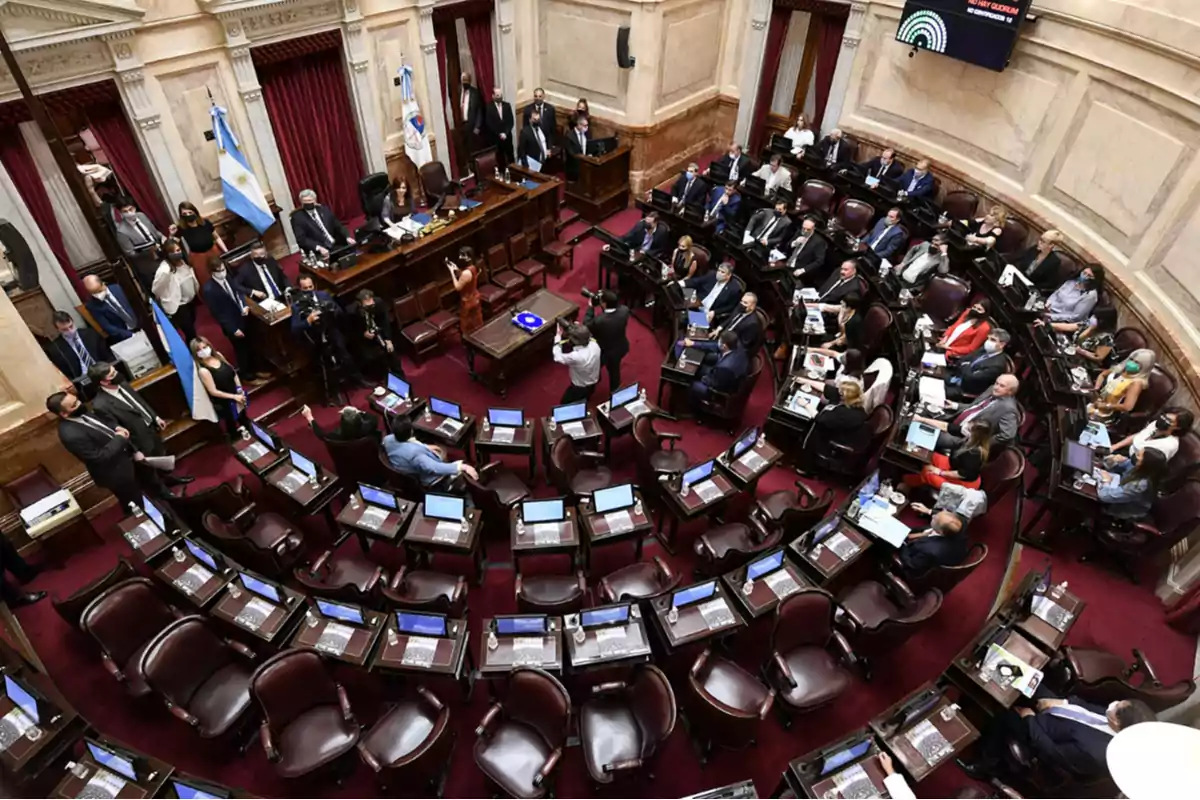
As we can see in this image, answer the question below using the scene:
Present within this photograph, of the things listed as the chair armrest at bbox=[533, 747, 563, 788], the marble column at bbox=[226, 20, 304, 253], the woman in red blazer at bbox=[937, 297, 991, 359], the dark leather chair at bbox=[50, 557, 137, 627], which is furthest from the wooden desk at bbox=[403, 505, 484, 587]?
the marble column at bbox=[226, 20, 304, 253]

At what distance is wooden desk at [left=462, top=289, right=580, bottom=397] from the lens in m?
8.71

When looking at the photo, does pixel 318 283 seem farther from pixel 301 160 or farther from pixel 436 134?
pixel 436 134

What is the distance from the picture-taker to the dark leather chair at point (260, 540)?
593cm

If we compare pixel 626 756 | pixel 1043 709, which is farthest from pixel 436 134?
pixel 1043 709

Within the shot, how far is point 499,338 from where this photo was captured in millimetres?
8852

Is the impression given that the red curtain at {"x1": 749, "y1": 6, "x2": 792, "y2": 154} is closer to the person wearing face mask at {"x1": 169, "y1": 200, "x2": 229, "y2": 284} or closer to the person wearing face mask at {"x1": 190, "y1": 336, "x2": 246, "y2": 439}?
the person wearing face mask at {"x1": 169, "y1": 200, "x2": 229, "y2": 284}

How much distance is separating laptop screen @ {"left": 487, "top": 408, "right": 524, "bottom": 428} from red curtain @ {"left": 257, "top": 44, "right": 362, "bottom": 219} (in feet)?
20.8

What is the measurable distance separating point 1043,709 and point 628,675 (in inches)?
119

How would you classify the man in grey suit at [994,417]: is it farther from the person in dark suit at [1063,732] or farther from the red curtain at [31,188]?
the red curtain at [31,188]

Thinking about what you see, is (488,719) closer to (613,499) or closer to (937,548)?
(613,499)

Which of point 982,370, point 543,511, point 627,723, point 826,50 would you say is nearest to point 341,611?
point 543,511

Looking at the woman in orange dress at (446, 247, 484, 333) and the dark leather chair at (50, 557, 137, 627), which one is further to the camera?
the woman in orange dress at (446, 247, 484, 333)

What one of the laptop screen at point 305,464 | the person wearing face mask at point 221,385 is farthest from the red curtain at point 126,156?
the laptop screen at point 305,464

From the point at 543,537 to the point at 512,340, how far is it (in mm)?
3418
